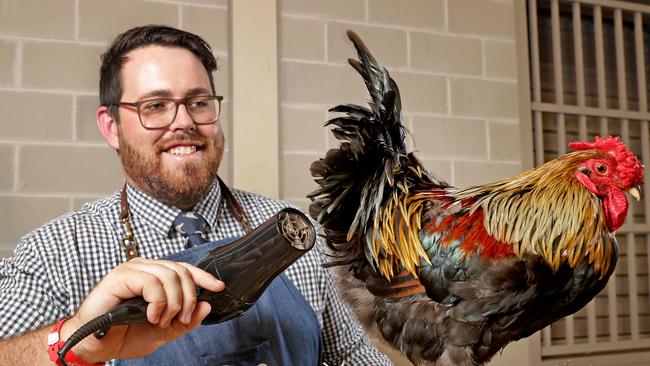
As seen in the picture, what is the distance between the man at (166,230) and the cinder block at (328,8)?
878 millimetres

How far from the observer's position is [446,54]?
246cm

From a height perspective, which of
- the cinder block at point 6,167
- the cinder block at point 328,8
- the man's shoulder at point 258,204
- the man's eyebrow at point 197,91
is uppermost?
the cinder block at point 328,8

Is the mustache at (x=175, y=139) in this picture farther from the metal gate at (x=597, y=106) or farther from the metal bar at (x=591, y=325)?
the metal bar at (x=591, y=325)

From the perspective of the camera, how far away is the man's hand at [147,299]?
2.42 ft

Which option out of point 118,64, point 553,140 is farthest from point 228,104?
point 553,140

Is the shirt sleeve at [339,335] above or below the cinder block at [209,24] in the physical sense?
below

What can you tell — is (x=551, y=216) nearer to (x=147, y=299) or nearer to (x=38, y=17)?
(x=147, y=299)

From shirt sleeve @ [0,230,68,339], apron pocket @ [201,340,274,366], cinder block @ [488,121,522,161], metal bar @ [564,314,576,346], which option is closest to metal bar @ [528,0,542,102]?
cinder block @ [488,121,522,161]

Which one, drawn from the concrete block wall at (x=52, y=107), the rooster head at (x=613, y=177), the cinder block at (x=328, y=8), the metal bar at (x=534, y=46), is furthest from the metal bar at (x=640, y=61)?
the concrete block wall at (x=52, y=107)

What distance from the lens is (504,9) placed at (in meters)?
2.60

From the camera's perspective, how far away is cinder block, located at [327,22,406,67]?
2.27m

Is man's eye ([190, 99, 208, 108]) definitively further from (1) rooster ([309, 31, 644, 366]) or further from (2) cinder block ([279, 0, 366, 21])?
(2) cinder block ([279, 0, 366, 21])

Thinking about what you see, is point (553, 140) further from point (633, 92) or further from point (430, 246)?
point (430, 246)

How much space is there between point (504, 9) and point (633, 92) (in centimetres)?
101
